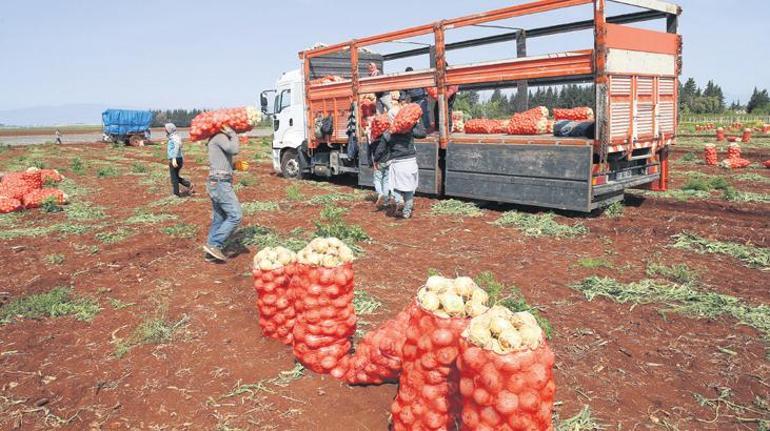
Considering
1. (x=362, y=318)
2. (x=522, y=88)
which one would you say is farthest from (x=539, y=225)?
(x=362, y=318)

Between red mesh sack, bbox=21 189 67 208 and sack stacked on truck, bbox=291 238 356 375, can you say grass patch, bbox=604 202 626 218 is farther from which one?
red mesh sack, bbox=21 189 67 208

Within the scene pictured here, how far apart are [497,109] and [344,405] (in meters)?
21.8

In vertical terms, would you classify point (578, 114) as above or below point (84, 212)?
above

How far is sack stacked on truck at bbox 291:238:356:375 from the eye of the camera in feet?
13.8

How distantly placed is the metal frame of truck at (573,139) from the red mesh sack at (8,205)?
885 centimetres

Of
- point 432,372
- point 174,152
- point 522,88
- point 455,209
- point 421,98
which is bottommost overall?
point 432,372

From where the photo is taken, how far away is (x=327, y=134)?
49.3ft

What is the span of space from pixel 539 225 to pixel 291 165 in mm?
9516

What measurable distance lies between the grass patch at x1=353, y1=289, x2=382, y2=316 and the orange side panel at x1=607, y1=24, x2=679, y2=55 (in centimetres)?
608

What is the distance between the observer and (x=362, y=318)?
5.40 m

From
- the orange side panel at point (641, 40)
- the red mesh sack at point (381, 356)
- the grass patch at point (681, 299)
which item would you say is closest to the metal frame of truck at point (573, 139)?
the orange side panel at point (641, 40)

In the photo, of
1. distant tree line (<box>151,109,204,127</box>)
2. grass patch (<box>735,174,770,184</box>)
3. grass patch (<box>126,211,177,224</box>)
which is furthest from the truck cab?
distant tree line (<box>151,109,204,127</box>)

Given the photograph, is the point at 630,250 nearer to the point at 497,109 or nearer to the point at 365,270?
the point at 365,270

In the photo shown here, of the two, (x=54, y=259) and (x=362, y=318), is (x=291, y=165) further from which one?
(x=362, y=318)
